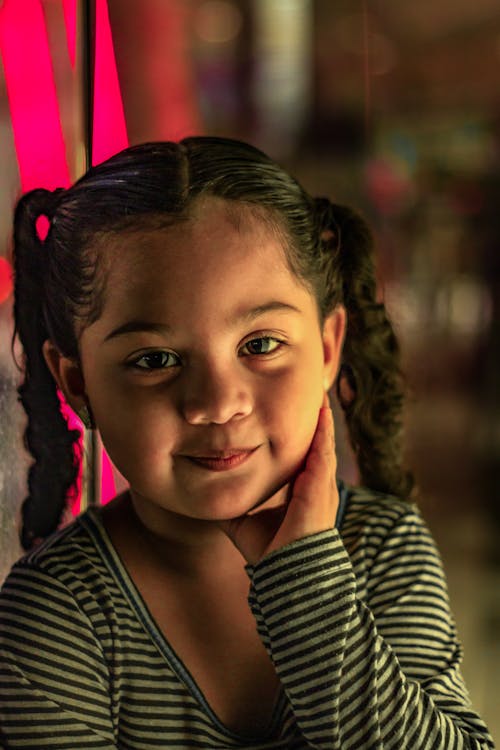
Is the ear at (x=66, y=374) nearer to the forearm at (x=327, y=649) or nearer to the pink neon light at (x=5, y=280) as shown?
the pink neon light at (x=5, y=280)

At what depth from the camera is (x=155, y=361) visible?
0.53 m

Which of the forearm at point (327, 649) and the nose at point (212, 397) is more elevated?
the nose at point (212, 397)

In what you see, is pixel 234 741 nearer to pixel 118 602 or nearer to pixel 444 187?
pixel 118 602

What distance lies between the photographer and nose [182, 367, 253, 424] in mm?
516

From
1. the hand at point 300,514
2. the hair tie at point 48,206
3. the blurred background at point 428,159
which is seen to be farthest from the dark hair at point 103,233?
the blurred background at point 428,159

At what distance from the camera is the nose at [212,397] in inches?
20.3

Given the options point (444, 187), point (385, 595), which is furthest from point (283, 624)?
point (444, 187)

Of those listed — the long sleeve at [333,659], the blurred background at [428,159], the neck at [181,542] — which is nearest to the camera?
the long sleeve at [333,659]

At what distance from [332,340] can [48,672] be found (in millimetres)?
295

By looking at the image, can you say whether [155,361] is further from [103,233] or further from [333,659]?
[333,659]

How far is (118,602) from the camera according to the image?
1.95ft

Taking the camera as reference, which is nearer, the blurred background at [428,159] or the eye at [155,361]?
the eye at [155,361]

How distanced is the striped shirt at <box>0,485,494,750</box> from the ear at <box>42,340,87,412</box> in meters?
0.10

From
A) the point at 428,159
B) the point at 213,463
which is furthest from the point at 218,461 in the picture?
the point at 428,159
